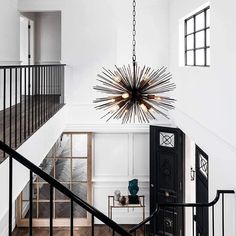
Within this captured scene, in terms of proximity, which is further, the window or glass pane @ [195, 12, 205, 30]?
the window

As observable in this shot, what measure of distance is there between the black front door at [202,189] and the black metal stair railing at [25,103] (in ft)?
7.94

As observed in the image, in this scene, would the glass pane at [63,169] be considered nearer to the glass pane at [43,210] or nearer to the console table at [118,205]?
the glass pane at [43,210]

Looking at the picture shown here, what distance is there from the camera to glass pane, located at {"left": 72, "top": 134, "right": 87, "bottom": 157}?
29.6ft

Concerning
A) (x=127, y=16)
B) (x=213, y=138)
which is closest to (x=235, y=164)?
(x=213, y=138)

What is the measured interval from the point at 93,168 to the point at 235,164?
17.2 ft

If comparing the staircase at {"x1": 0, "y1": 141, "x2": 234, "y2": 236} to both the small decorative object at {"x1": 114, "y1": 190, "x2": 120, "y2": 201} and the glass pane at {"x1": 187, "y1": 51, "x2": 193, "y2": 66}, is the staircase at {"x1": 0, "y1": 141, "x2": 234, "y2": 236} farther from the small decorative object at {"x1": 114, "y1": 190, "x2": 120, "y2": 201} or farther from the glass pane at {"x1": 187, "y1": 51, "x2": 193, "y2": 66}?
the glass pane at {"x1": 187, "y1": 51, "x2": 193, "y2": 66}

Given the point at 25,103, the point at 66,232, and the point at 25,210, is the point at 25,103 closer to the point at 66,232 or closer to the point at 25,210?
the point at 66,232

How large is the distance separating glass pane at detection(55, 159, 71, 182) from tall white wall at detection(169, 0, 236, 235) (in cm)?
348

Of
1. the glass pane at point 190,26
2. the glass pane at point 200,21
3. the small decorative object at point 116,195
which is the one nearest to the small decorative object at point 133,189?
the small decorative object at point 116,195

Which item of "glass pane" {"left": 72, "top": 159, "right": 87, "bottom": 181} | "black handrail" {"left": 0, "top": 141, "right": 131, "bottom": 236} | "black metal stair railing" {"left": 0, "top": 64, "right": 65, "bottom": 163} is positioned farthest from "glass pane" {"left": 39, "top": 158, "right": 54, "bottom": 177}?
"black handrail" {"left": 0, "top": 141, "right": 131, "bottom": 236}

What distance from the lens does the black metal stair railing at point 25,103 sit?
4.01 meters

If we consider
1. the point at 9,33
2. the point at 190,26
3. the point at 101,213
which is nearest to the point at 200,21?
the point at 190,26

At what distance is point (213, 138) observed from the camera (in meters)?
5.00

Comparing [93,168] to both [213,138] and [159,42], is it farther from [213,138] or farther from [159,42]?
[213,138]
